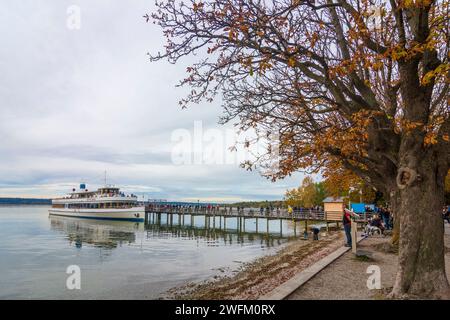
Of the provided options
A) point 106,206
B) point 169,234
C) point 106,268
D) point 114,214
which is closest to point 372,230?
point 106,268

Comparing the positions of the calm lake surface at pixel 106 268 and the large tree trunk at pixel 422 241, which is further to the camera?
the calm lake surface at pixel 106 268

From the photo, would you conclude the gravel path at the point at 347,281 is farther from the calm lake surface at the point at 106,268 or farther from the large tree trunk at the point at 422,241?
the calm lake surface at the point at 106,268

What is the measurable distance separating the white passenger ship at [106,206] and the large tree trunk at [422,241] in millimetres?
64707

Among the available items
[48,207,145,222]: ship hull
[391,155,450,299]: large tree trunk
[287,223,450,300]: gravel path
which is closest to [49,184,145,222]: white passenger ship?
[48,207,145,222]: ship hull

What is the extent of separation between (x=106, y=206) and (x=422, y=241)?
72653 mm

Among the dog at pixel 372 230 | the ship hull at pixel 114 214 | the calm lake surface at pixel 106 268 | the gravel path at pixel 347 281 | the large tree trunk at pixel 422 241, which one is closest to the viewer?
the large tree trunk at pixel 422 241

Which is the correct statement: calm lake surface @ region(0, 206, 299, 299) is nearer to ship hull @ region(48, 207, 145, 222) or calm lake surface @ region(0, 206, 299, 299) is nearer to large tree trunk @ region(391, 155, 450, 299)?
large tree trunk @ region(391, 155, 450, 299)

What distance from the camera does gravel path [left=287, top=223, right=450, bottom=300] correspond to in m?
8.14

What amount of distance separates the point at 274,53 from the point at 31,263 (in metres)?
22.9

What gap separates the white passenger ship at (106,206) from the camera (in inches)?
2724

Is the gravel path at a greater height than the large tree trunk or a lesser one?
lesser

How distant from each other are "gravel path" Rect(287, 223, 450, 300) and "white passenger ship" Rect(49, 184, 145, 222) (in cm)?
5993

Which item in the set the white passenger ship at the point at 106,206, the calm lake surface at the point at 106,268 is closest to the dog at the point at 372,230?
the calm lake surface at the point at 106,268

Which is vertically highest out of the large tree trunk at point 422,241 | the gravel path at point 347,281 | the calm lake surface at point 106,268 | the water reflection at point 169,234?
the large tree trunk at point 422,241
